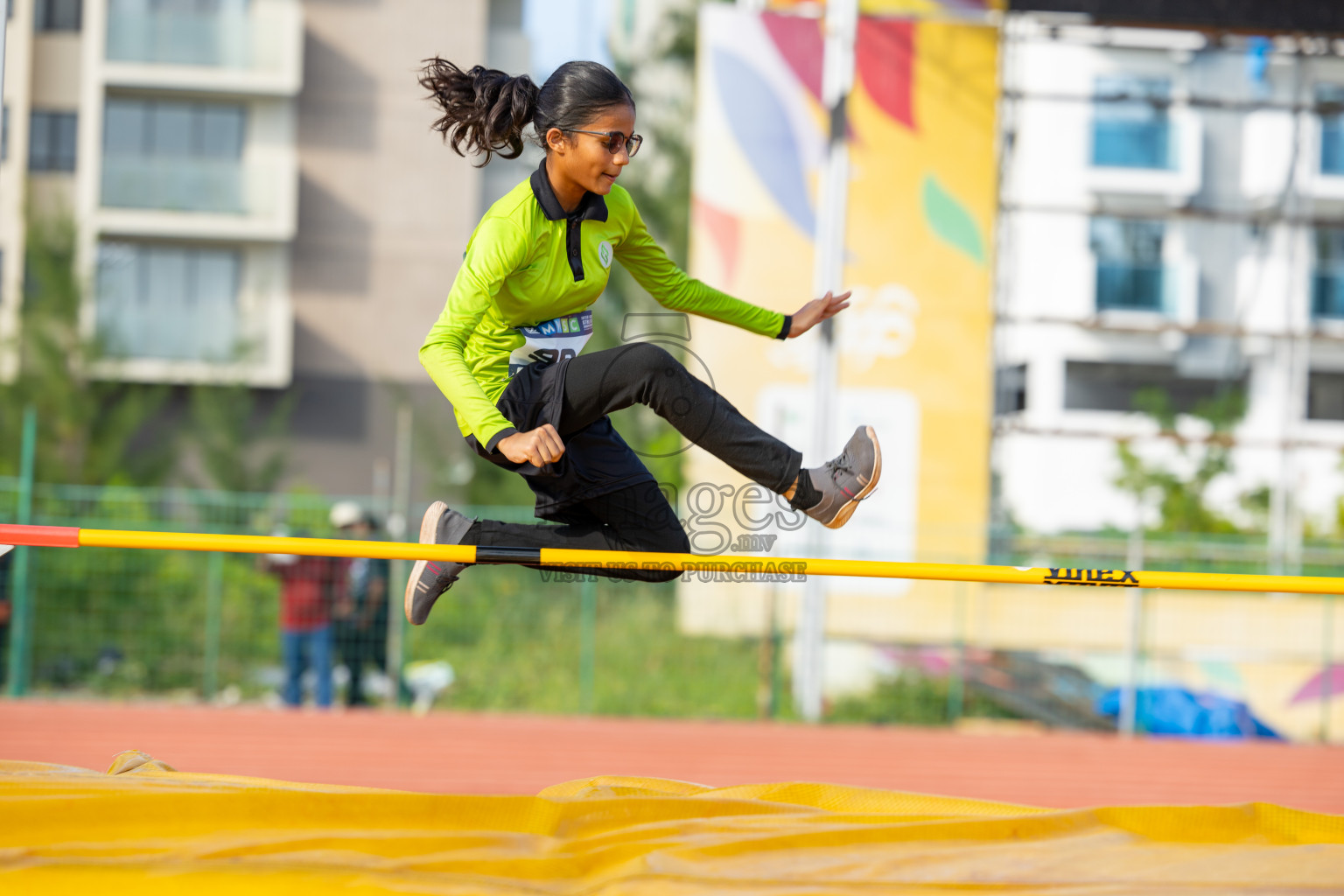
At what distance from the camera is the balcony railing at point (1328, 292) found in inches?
563

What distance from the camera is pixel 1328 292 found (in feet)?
47.0

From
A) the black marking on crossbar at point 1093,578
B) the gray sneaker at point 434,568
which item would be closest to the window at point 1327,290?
the black marking on crossbar at point 1093,578

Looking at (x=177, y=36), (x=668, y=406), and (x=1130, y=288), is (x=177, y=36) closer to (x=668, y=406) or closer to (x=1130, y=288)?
(x=1130, y=288)

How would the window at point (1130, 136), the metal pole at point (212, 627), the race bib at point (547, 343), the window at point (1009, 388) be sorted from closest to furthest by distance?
the race bib at point (547, 343) < the metal pole at point (212, 627) < the window at point (1009, 388) < the window at point (1130, 136)

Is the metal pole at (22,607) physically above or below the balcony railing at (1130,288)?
below

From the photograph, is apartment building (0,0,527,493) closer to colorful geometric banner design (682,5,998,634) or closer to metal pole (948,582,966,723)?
colorful geometric banner design (682,5,998,634)

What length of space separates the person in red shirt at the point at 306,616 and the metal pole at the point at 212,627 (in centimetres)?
54

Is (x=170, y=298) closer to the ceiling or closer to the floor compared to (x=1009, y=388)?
closer to the ceiling

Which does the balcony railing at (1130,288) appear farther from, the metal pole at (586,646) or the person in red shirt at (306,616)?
the person in red shirt at (306,616)

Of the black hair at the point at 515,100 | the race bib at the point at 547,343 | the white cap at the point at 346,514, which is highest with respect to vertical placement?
the black hair at the point at 515,100

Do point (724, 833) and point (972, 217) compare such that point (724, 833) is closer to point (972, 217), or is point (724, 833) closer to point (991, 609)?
point (991, 609)

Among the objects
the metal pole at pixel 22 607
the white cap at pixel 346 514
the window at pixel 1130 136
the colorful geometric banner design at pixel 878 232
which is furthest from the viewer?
the window at pixel 1130 136

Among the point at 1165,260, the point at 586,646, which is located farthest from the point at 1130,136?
the point at 586,646

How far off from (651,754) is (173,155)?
13755mm
